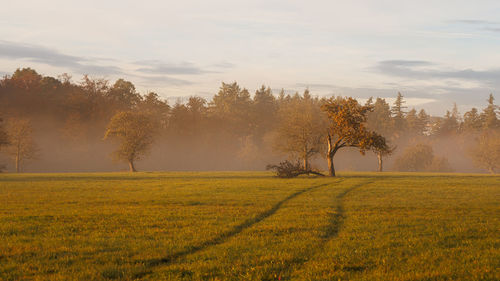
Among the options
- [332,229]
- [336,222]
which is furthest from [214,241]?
[336,222]

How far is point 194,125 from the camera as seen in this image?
5773 inches

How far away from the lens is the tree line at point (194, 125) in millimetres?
80500

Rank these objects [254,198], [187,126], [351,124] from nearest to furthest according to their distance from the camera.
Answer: [254,198] → [351,124] → [187,126]

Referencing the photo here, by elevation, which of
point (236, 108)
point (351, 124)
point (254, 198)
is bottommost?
point (254, 198)

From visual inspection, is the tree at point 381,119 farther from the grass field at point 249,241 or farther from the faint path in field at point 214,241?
the faint path in field at point 214,241

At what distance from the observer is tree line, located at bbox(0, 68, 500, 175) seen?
80.5 metres

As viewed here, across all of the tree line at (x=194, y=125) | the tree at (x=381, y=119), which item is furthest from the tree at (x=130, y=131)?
the tree at (x=381, y=119)

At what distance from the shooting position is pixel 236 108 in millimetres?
158750

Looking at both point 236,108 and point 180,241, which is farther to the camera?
point 236,108

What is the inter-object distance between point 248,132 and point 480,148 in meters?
77.3

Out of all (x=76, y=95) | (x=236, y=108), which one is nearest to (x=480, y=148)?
(x=236, y=108)

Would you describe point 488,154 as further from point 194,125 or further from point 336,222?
point 336,222

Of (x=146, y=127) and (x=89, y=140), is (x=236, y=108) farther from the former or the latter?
(x=146, y=127)

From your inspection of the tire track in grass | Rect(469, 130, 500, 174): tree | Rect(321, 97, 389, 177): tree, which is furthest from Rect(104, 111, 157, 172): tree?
Rect(469, 130, 500, 174): tree
